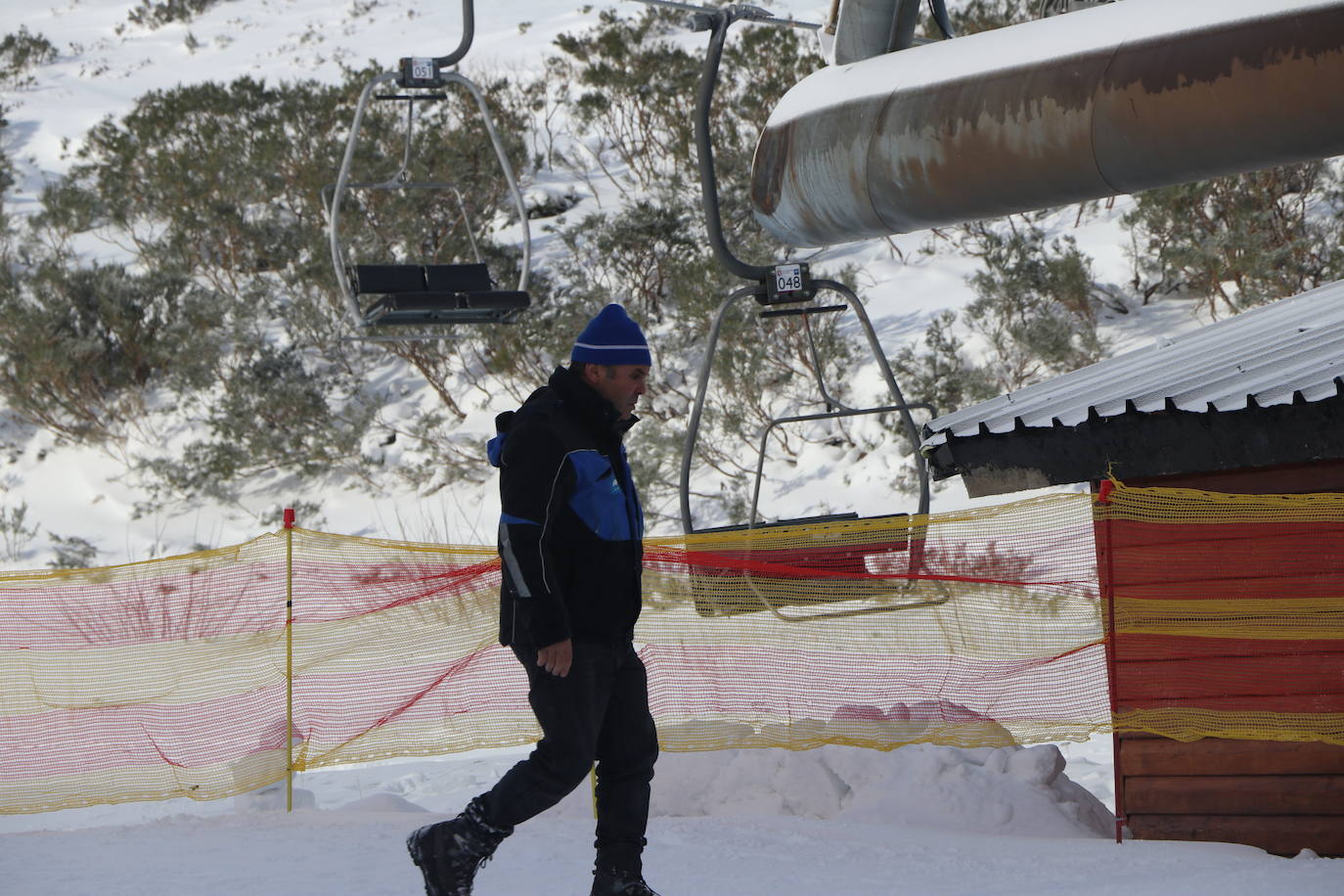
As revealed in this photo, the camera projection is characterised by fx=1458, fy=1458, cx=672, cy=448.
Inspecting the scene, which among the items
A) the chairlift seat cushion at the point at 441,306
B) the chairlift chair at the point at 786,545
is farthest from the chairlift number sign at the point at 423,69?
the chairlift chair at the point at 786,545

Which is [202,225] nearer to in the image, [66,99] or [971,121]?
[66,99]

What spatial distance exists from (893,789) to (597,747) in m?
2.65

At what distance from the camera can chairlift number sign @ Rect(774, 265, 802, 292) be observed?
621cm

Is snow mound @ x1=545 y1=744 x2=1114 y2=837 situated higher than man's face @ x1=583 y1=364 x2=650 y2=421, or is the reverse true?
man's face @ x1=583 y1=364 x2=650 y2=421

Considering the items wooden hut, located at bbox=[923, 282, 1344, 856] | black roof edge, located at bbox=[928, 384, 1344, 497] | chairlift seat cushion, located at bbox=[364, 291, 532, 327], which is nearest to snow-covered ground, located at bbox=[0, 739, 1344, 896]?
wooden hut, located at bbox=[923, 282, 1344, 856]

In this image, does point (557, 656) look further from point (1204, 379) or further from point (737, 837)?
point (1204, 379)

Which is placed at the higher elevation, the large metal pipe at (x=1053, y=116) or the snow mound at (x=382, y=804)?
the large metal pipe at (x=1053, y=116)

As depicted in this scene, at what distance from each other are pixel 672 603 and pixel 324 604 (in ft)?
4.99

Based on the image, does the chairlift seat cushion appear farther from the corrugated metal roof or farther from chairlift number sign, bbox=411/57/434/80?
the corrugated metal roof

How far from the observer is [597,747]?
337cm

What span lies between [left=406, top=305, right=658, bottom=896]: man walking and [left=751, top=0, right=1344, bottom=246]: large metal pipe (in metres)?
0.89

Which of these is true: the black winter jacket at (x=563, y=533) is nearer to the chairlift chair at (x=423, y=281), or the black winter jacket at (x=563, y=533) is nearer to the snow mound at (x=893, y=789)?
the snow mound at (x=893, y=789)

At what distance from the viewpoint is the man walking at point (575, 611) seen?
320 centimetres

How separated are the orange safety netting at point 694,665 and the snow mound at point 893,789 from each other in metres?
0.27
